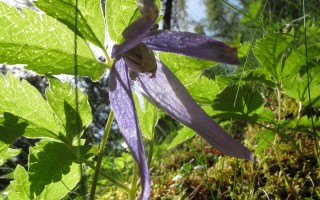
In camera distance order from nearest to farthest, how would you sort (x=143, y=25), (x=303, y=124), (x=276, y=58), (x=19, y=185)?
(x=143, y=25)
(x=19, y=185)
(x=303, y=124)
(x=276, y=58)

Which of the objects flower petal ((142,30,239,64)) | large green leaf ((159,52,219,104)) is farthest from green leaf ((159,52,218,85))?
flower petal ((142,30,239,64))

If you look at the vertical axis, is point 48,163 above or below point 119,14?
below

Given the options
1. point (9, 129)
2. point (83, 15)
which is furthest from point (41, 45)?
point (9, 129)

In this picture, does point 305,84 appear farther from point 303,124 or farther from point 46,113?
point 46,113

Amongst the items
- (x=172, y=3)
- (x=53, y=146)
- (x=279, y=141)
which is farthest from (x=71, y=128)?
(x=172, y=3)

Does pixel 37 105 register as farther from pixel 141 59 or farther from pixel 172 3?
pixel 172 3

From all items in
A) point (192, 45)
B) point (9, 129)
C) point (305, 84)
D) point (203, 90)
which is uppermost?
point (305, 84)

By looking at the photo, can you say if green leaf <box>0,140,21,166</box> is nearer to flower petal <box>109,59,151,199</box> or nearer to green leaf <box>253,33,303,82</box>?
flower petal <box>109,59,151,199</box>
